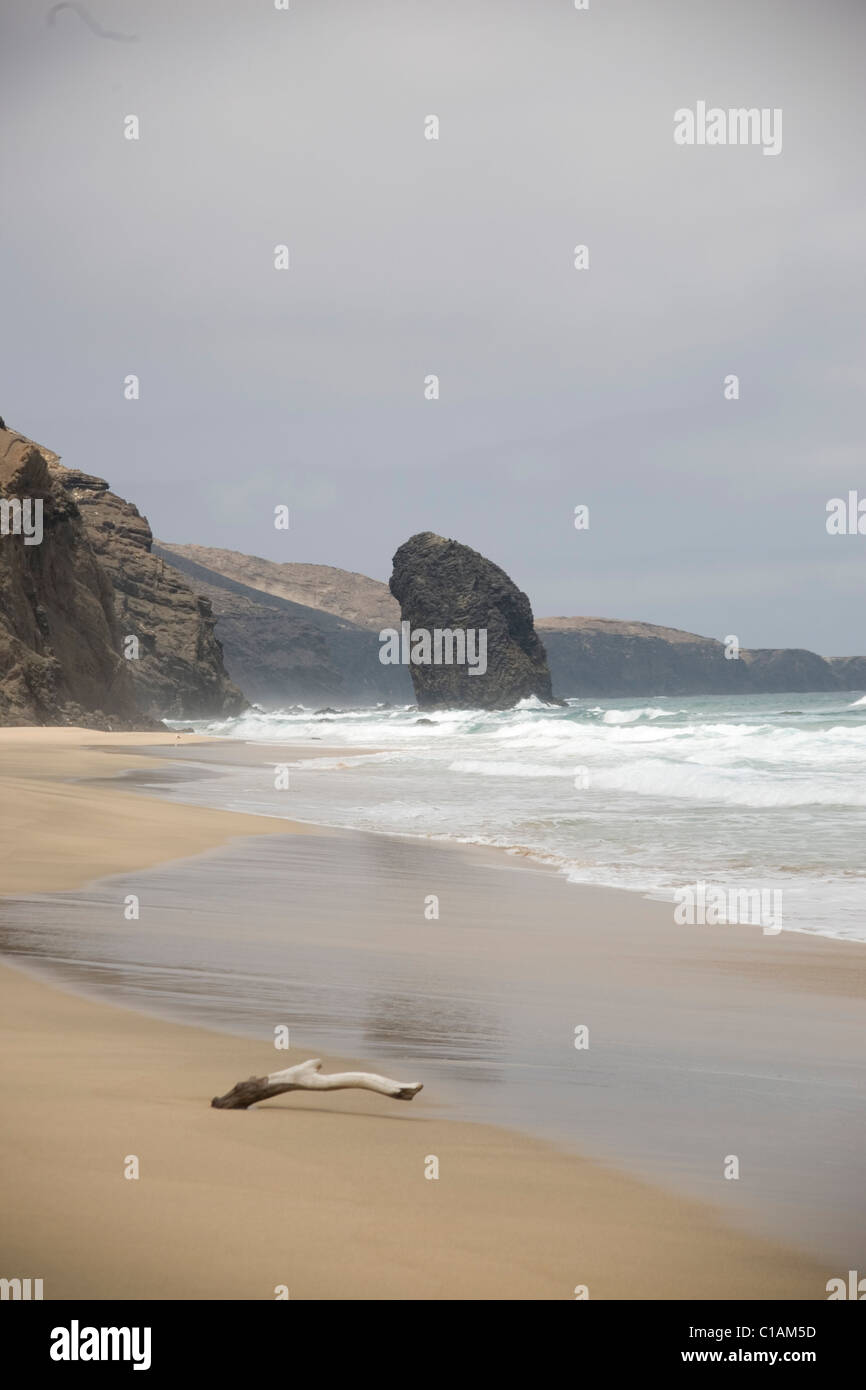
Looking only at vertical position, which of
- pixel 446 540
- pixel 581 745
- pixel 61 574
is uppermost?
pixel 446 540

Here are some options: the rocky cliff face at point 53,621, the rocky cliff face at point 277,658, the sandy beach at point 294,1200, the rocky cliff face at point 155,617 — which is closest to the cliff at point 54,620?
the rocky cliff face at point 53,621

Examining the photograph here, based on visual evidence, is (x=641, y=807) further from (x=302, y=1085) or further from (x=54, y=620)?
(x=54, y=620)

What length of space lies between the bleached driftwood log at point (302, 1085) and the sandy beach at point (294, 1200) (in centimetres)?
5

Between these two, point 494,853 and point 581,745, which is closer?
point 494,853

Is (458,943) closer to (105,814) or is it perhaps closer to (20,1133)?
(20,1133)

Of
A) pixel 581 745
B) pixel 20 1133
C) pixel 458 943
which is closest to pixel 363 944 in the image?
pixel 458 943

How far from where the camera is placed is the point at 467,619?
386 feet

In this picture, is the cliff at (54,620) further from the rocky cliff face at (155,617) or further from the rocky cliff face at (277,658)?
the rocky cliff face at (277,658)

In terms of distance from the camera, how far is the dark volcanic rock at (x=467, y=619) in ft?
373

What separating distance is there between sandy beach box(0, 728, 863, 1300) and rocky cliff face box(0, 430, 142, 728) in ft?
140

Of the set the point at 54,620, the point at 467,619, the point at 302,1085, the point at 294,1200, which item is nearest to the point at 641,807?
the point at 302,1085

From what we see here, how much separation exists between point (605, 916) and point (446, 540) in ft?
379

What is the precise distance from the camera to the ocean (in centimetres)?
992

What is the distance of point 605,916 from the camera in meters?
7.94
